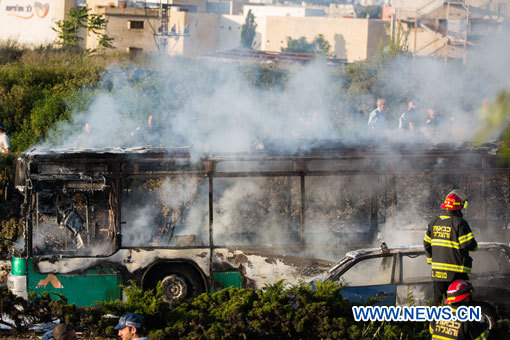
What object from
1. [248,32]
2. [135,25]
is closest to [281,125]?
[135,25]

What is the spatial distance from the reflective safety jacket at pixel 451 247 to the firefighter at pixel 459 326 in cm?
157

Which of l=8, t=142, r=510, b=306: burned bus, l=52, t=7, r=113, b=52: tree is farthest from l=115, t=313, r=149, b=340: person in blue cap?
l=52, t=7, r=113, b=52: tree

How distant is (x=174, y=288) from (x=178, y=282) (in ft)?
0.35

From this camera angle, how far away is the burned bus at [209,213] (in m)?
10.2

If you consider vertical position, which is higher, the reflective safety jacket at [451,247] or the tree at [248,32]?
the tree at [248,32]

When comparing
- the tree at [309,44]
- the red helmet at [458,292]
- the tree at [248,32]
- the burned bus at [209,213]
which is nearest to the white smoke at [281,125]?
the burned bus at [209,213]

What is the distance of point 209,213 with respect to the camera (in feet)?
34.3

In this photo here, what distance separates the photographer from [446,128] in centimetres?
1528

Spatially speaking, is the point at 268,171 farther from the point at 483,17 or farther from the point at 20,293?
the point at 483,17

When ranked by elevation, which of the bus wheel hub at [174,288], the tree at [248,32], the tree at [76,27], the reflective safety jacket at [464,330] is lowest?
the bus wheel hub at [174,288]

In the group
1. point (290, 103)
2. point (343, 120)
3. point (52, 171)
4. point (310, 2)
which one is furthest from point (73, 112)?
point (310, 2)

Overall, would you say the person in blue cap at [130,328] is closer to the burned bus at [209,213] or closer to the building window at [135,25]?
the burned bus at [209,213]

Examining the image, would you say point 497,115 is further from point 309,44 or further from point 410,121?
point 309,44

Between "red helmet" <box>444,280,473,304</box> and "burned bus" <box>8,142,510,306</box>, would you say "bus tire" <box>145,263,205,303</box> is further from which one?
"red helmet" <box>444,280,473,304</box>
